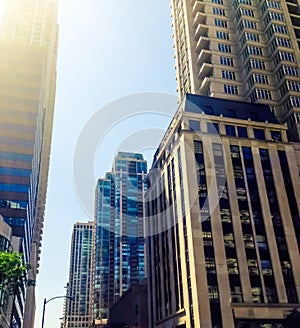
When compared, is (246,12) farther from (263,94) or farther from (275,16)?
(263,94)

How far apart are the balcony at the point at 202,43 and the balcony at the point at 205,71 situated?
642 cm

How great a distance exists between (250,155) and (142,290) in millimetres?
34772

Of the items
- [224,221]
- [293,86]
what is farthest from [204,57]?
[224,221]

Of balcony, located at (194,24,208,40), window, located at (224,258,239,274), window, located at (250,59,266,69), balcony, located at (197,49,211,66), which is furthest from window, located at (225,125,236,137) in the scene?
balcony, located at (194,24,208,40)

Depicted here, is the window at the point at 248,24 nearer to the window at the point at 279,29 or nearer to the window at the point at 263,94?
the window at the point at 279,29

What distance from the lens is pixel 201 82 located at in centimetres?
7838

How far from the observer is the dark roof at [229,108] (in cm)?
6197

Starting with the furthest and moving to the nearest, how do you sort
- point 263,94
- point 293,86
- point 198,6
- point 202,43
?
point 198,6, point 202,43, point 263,94, point 293,86

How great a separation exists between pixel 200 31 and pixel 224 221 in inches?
1909

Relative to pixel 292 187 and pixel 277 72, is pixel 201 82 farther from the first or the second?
pixel 292 187

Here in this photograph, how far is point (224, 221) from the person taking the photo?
2020 inches

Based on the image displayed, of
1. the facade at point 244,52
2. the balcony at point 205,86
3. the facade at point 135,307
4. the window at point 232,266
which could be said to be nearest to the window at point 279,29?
the facade at point 244,52

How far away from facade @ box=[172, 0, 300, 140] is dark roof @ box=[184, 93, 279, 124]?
6.55m

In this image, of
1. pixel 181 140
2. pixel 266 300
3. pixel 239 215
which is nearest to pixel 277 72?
pixel 181 140
